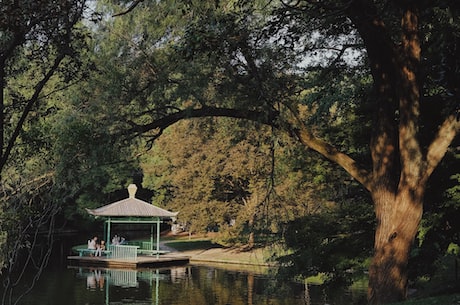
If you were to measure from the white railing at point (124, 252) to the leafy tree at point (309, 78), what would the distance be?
16.1m

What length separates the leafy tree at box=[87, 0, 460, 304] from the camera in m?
6.16

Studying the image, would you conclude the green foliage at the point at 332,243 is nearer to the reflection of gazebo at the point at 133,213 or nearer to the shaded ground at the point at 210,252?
the shaded ground at the point at 210,252

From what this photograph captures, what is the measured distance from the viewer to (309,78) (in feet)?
29.7

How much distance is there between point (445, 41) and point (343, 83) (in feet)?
16.8

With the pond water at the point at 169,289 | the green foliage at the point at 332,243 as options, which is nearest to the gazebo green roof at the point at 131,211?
the pond water at the point at 169,289

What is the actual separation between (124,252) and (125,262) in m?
1.01

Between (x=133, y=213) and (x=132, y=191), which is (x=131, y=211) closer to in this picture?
(x=133, y=213)

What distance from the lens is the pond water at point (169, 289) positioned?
14.5m

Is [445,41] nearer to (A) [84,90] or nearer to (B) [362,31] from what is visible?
(B) [362,31]

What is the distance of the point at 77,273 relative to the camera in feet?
67.7

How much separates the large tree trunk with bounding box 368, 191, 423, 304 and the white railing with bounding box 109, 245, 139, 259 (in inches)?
707

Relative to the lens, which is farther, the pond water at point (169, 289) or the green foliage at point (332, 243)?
the pond water at point (169, 289)

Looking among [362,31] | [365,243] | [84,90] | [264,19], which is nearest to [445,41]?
[362,31]

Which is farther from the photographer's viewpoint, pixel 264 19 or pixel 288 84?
pixel 288 84
